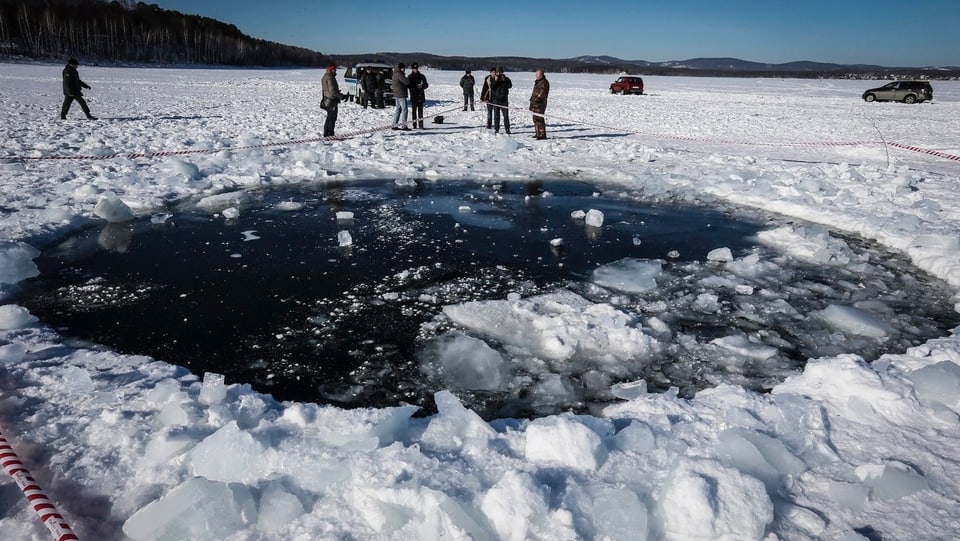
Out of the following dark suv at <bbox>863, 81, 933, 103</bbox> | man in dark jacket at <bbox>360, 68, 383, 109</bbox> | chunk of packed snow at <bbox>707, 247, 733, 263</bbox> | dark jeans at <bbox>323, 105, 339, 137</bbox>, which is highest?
dark suv at <bbox>863, 81, 933, 103</bbox>

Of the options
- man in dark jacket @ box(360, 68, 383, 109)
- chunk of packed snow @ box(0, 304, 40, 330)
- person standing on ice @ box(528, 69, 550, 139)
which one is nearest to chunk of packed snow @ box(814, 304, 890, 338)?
chunk of packed snow @ box(0, 304, 40, 330)

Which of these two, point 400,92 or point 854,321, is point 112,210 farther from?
point 400,92

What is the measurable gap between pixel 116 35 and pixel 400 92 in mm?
88568

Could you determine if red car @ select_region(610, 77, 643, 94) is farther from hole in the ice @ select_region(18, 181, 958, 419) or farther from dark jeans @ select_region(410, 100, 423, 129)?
hole in the ice @ select_region(18, 181, 958, 419)

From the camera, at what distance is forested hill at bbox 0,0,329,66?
6956 centimetres

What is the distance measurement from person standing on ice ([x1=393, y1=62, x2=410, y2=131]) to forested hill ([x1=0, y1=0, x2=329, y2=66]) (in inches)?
2719

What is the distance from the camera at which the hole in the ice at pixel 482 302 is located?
326 cm

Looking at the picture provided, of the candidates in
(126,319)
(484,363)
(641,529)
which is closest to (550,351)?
(484,363)

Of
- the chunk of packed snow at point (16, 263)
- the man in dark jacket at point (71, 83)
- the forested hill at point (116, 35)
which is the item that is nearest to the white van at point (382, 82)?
the man in dark jacket at point (71, 83)

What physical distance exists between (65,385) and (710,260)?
4844mm

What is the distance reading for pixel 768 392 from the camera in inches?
122

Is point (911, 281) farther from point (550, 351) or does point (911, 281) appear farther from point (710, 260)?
point (550, 351)

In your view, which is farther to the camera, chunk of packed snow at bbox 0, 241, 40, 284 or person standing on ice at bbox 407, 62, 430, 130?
person standing on ice at bbox 407, 62, 430, 130

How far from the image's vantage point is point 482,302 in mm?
4117
